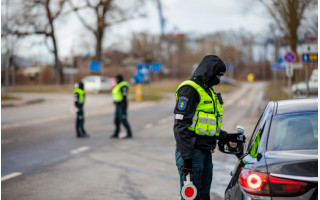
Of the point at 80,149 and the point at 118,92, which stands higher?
the point at 118,92

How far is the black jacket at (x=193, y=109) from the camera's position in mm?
4070

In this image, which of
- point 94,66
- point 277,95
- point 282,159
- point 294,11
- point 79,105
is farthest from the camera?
point 94,66

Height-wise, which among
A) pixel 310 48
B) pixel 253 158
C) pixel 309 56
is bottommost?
pixel 253 158

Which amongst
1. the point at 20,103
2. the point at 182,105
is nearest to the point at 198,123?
the point at 182,105

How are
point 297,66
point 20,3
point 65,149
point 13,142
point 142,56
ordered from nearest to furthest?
1. point 65,149
2. point 13,142
3. point 297,66
4. point 20,3
5. point 142,56

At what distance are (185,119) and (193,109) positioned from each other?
12cm

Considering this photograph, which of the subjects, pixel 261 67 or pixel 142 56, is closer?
pixel 142 56

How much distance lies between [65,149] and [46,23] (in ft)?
117

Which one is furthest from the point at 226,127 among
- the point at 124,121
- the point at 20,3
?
the point at 20,3

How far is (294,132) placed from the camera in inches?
144

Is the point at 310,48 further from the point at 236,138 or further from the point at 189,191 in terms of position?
the point at 189,191

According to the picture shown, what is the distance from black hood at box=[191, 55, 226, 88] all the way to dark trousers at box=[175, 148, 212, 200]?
0.62m

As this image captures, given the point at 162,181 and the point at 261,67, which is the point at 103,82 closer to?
the point at 162,181

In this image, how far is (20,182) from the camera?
749 centimetres
